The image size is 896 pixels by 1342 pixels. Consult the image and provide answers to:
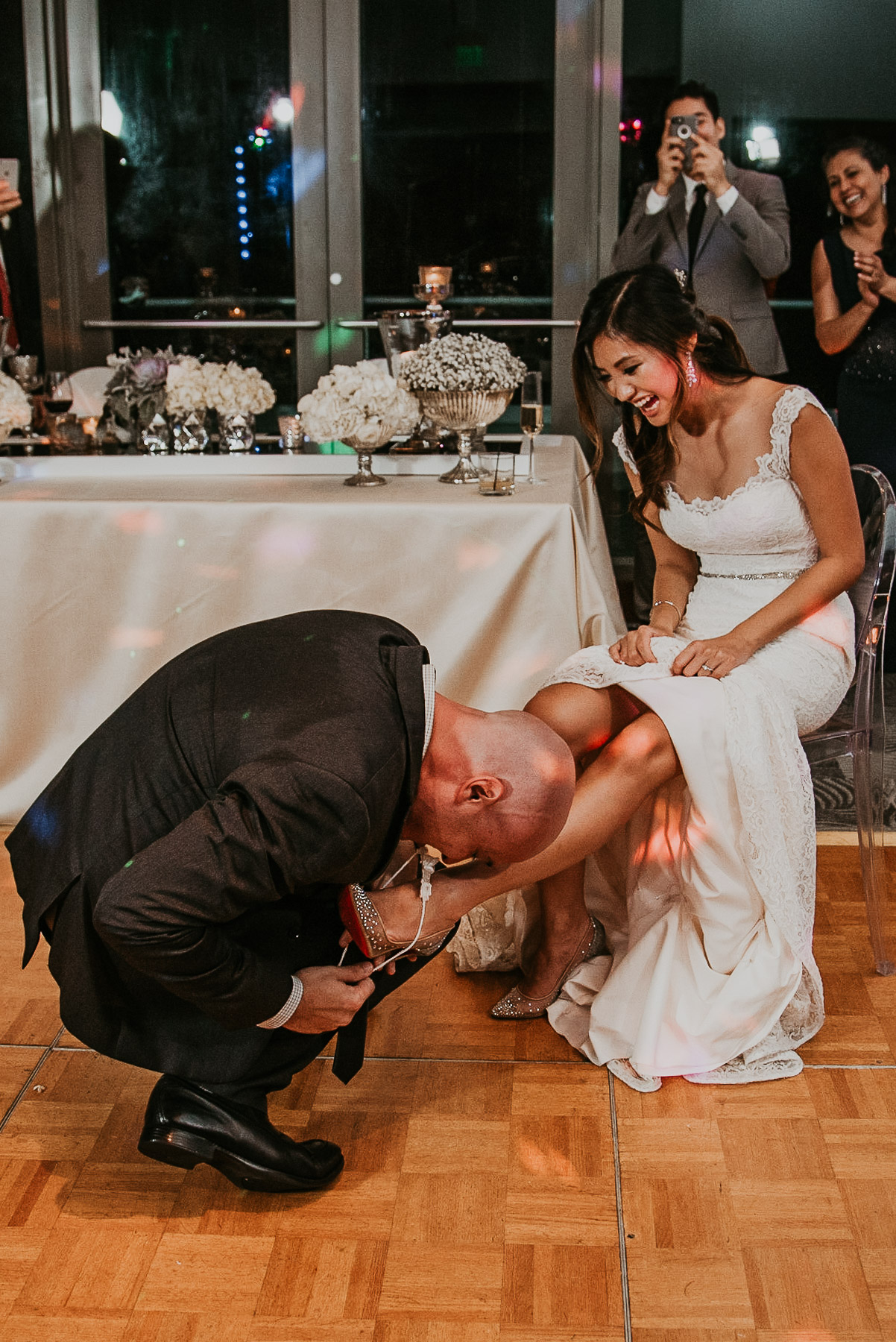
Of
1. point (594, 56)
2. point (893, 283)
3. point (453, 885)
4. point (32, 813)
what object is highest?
point (594, 56)

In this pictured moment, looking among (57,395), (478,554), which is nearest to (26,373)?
(57,395)

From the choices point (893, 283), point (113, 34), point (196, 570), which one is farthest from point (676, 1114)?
point (113, 34)

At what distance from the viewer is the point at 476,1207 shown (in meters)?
1.49

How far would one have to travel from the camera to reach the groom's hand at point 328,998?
1399 mm

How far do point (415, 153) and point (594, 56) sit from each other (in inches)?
29.0

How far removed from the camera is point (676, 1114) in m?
1.65

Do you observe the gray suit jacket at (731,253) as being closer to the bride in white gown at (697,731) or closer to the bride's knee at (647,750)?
the bride in white gown at (697,731)

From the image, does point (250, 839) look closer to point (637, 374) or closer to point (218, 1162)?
point (218, 1162)

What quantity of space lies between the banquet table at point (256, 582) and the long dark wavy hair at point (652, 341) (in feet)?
0.91

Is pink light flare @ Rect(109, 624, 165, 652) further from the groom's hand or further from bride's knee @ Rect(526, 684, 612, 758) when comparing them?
the groom's hand

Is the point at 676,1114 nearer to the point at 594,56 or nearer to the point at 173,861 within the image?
the point at 173,861

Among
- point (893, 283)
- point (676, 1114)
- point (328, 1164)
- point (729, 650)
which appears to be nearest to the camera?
point (328, 1164)

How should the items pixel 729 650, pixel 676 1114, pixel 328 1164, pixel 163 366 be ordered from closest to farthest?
1. pixel 328 1164
2. pixel 676 1114
3. pixel 729 650
4. pixel 163 366

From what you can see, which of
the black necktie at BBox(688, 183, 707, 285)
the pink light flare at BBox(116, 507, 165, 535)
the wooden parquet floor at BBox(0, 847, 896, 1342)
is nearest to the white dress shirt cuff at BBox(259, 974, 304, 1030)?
the wooden parquet floor at BBox(0, 847, 896, 1342)
